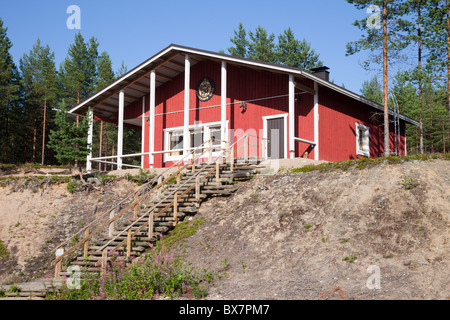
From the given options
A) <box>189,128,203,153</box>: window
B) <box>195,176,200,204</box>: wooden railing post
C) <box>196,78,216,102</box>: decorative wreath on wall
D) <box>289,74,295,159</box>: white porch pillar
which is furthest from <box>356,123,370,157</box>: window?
<box>195,176,200,204</box>: wooden railing post

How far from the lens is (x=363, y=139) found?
22969 millimetres

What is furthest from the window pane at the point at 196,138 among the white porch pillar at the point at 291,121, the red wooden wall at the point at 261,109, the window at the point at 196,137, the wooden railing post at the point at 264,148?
the white porch pillar at the point at 291,121

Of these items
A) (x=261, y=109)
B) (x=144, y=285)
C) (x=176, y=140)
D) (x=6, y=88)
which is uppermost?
(x=6, y=88)

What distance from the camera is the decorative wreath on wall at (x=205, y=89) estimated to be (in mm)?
21609

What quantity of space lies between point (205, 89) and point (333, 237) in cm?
1302

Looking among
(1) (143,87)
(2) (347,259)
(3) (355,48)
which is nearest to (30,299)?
(2) (347,259)

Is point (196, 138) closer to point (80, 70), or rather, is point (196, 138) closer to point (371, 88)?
point (80, 70)

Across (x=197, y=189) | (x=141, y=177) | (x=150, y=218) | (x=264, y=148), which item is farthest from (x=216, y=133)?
(x=150, y=218)

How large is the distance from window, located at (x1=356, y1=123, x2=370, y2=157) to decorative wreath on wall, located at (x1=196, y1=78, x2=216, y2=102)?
7.66m

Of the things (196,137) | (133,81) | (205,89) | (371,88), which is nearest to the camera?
(205,89)

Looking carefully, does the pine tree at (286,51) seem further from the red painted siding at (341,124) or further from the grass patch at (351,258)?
the grass patch at (351,258)
